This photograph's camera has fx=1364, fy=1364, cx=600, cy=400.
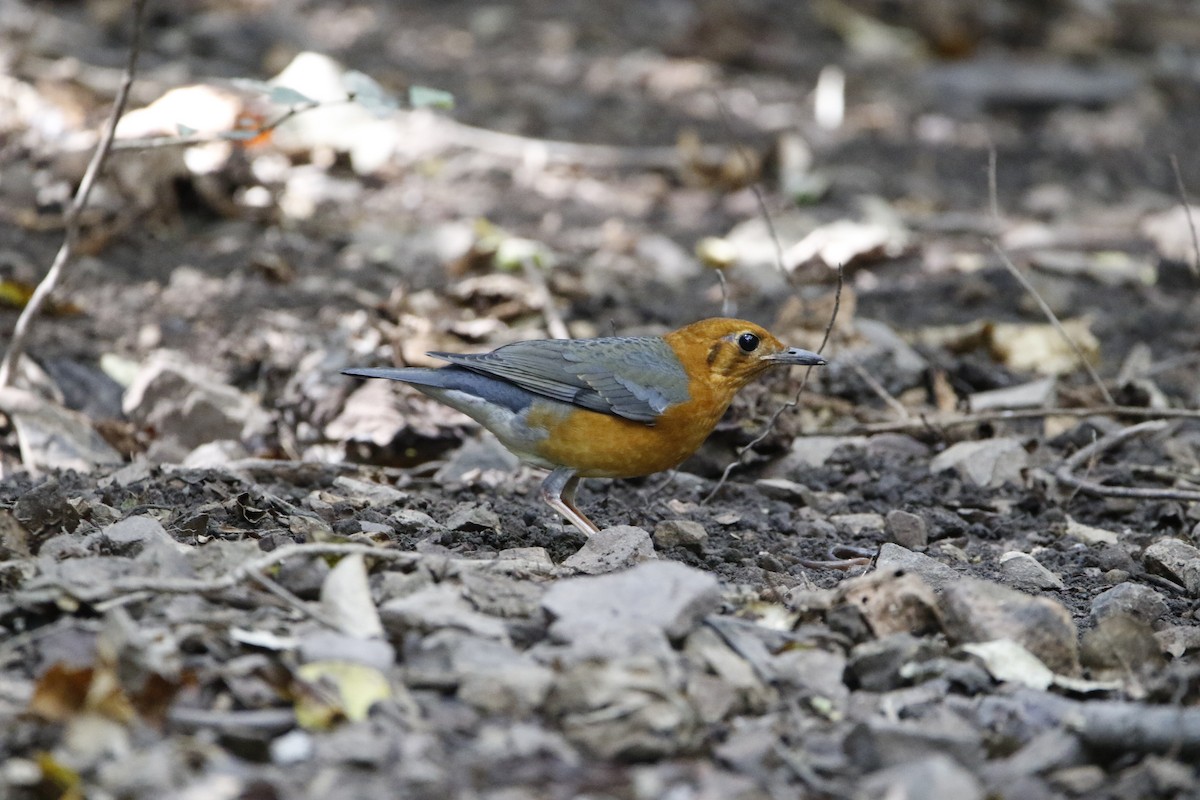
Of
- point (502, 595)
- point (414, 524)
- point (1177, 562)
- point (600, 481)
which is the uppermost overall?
point (502, 595)

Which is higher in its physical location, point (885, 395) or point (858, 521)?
point (885, 395)

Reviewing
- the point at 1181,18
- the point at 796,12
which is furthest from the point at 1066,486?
the point at 1181,18

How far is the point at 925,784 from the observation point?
2.95 meters

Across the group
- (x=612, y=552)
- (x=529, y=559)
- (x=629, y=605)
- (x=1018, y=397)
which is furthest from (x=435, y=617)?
(x=1018, y=397)

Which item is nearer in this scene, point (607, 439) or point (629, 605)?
point (629, 605)

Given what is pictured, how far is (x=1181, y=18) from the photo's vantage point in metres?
15.0

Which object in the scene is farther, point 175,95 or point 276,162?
point 276,162

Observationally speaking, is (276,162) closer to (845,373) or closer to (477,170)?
(477,170)

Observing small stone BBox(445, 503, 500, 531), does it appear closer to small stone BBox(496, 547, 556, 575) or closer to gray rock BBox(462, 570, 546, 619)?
small stone BBox(496, 547, 556, 575)

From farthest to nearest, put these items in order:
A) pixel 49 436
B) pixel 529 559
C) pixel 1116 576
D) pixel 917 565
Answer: pixel 49 436 → pixel 1116 576 → pixel 917 565 → pixel 529 559

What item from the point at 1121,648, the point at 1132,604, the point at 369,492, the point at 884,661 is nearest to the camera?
the point at 884,661

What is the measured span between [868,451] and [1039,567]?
1544mm

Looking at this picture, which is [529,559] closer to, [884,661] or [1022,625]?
[884,661]

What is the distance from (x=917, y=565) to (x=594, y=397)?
1.52 metres
